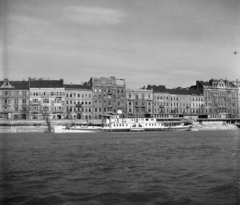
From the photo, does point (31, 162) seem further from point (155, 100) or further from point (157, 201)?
point (155, 100)

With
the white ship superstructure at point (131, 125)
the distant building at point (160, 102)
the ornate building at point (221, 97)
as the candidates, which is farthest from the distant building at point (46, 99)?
the ornate building at point (221, 97)

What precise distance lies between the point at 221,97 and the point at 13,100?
69349 millimetres

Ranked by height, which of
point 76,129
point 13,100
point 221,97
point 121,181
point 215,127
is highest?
point 221,97

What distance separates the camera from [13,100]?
9525 centimetres

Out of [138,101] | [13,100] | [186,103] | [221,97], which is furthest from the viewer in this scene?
[221,97]

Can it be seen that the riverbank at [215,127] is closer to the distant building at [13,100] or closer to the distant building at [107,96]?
the distant building at [107,96]

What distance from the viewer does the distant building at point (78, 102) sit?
326 feet

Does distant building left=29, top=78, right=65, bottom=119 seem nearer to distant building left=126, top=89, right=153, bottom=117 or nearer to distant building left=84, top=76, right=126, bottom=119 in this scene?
distant building left=84, top=76, right=126, bottom=119

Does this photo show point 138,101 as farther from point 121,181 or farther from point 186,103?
point 121,181

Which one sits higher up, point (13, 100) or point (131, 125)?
point (13, 100)

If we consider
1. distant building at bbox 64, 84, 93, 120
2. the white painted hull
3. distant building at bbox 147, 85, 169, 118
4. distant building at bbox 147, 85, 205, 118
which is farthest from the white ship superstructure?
distant building at bbox 147, 85, 169, 118

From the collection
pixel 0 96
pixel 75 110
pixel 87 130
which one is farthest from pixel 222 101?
pixel 0 96

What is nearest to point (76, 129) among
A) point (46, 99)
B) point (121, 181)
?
point (46, 99)

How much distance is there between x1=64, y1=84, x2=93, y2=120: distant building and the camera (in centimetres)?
9944
